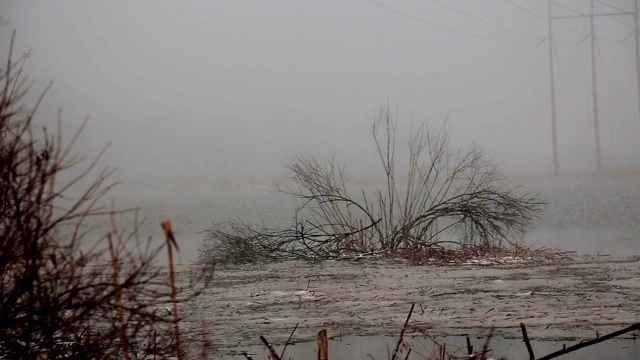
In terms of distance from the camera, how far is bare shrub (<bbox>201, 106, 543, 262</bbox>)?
5582 millimetres

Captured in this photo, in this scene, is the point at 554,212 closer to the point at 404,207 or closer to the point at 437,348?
the point at 404,207

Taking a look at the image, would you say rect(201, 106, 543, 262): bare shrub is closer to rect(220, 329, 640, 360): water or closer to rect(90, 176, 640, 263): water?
rect(90, 176, 640, 263): water

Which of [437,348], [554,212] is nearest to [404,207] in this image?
[554,212]

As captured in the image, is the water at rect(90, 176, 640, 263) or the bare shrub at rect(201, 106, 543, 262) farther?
the bare shrub at rect(201, 106, 543, 262)

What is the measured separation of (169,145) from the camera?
5582 mm

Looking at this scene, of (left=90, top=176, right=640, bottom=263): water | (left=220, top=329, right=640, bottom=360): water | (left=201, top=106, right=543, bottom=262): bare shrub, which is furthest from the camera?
(left=201, top=106, right=543, bottom=262): bare shrub

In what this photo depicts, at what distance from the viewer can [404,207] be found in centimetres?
595

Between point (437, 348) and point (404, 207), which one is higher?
point (404, 207)

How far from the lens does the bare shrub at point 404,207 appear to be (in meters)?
5.58

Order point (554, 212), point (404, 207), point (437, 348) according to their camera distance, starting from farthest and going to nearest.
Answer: point (404, 207) < point (554, 212) < point (437, 348)

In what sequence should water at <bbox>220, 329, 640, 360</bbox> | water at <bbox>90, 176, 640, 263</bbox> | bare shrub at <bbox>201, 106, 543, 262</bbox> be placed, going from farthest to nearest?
1. bare shrub at <bbox>201, 106, 543, 262</bbox>
2. water at <bbox>90, 176, 640, 263</bbox>
3. water at <bbox>220, 329, 640, 360</bbox>

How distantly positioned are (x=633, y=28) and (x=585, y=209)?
1.30m

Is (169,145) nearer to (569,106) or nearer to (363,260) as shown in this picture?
(363,260)

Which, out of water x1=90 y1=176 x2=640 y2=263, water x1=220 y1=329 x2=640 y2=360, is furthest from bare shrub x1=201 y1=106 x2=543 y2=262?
water x1=220 y1=329 x2=640 y2=360
